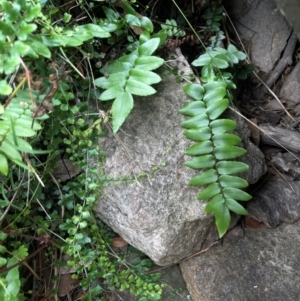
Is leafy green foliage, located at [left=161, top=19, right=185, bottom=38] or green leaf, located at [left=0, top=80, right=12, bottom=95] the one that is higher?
green leaf, located at [left=0, top=80, right=12, bottom=95]

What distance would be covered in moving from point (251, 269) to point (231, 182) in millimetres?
422

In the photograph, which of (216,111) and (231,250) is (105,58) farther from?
(231,250)

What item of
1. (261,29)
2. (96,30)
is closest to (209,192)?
(96,30)

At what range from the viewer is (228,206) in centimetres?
151

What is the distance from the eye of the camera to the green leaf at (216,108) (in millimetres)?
1454

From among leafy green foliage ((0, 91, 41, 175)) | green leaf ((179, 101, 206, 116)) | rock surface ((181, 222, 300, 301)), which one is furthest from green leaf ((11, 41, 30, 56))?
rock surface ((181, 222, 300, 301))

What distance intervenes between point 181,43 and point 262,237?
821mm

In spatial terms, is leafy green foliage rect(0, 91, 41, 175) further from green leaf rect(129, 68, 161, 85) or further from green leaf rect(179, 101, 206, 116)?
green leaf rect(179, 101, 206, 116)

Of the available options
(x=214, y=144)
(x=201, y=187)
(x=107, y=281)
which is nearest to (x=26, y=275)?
(x=107, y=281)

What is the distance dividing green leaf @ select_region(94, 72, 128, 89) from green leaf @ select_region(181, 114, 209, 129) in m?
0.25

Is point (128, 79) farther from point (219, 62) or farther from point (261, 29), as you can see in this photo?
point (261, 29)

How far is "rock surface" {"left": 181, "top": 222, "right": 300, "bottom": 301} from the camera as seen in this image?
1647 millimetres

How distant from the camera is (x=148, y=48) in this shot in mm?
1418

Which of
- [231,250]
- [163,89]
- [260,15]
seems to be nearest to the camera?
[163,89]
